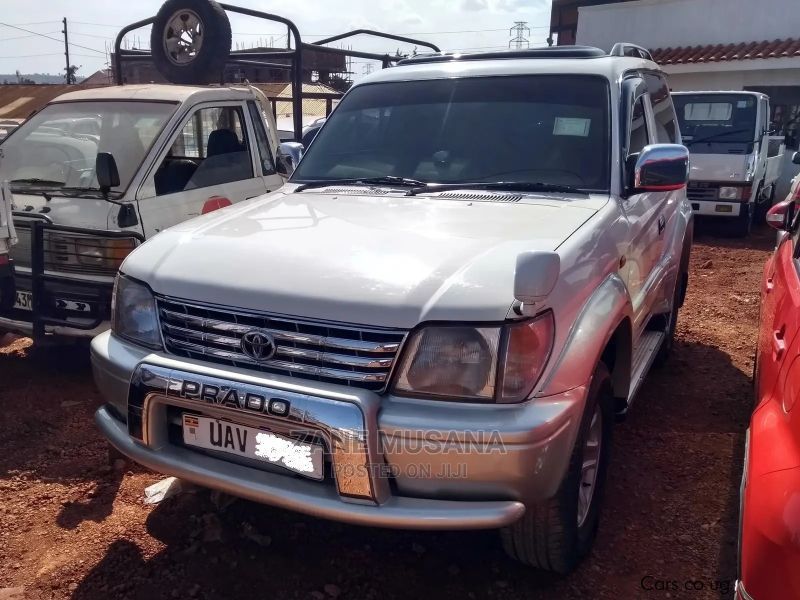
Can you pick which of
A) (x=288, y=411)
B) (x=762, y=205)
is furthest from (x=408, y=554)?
(x=762, y=205)

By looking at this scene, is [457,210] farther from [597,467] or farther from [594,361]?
[597,467]

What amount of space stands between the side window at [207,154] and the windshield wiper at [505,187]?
91.7 inches

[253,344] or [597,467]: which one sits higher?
[253,344]

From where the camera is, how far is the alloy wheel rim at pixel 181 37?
6148 millimetres

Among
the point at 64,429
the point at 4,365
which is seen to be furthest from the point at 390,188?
the point at 4,365

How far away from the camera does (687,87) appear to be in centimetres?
1619

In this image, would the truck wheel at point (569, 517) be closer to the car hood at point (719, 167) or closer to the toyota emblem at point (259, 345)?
the toyota emblem at point (259, 345)

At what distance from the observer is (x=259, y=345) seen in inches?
88.7

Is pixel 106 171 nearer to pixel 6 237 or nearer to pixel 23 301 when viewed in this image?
pixel 6 237

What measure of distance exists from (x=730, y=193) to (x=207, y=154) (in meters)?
7.72

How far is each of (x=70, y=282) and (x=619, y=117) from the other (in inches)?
126

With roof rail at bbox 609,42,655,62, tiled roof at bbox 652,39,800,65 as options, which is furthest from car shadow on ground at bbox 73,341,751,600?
tiled roof at bbox 652,39,800,65

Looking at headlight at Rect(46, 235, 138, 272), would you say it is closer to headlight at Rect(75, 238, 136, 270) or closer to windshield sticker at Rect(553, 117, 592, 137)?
headlight at Rect(75, 238, 136, 270)

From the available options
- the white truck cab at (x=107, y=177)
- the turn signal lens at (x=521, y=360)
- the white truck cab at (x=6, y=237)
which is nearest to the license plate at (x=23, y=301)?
the white truck cab at (x=107, y=177)
